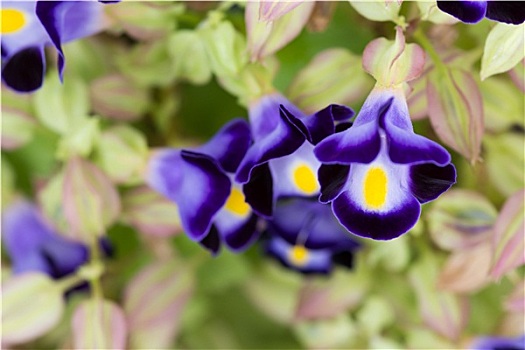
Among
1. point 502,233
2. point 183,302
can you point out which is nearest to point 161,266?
point 183,302

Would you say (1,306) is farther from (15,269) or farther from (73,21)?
(73,21)

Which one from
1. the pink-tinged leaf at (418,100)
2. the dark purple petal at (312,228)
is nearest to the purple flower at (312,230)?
the dark purple petal at (312,228)

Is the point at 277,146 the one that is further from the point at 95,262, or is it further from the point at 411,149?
the point at 95,262

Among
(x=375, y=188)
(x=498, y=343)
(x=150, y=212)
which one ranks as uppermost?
(x=375, y=188)

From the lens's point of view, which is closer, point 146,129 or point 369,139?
point 369,139

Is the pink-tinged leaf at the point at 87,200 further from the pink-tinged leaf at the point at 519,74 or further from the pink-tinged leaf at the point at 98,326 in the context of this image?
the pink-tinged leaf at the point at 519,74

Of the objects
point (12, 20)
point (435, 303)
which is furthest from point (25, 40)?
point (435, 303)
